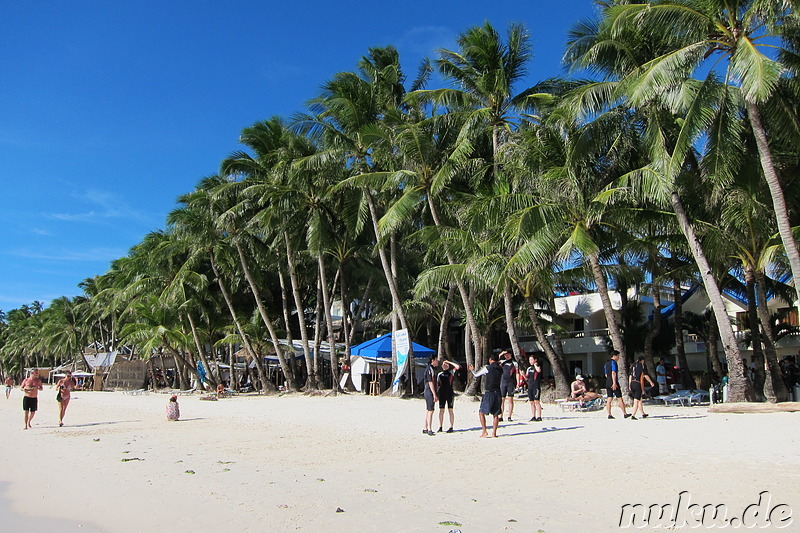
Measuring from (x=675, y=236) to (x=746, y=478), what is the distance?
1291 centimetres

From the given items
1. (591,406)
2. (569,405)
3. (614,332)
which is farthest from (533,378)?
(614,332)

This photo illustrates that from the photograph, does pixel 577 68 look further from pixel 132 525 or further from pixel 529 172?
pixel 132 525

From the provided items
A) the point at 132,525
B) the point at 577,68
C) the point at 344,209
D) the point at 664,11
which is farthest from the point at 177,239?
the point at 132,525

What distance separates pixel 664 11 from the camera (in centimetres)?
1385

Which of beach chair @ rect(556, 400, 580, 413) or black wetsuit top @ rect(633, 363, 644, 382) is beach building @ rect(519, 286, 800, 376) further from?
black wetsuit top @ rect(633, 363, 644, 382)

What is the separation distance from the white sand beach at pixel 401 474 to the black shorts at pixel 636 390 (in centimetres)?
55

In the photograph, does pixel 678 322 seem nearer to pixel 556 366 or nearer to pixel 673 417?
pixel 556 366

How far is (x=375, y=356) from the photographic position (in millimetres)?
25281

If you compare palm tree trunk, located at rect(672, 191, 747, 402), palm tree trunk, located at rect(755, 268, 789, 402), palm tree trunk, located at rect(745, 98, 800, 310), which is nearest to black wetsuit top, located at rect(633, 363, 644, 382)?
palm tree trunk, located at rect(672, 191, 747, 402)

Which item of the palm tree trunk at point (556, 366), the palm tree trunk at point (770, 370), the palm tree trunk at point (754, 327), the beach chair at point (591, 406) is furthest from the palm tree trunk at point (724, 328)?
the palm tree trunk at point (556, 366)

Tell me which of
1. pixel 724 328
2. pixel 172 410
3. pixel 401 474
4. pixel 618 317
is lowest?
pixel 401 474

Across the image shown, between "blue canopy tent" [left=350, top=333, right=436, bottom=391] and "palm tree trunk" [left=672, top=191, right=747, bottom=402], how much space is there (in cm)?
1224

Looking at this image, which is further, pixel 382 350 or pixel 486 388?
pixel 382 350

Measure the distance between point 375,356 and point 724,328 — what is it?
13.7 metres
